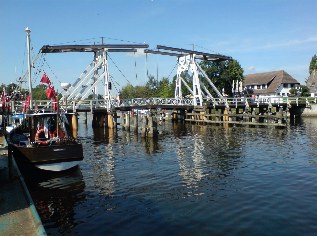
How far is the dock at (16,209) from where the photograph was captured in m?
8.48

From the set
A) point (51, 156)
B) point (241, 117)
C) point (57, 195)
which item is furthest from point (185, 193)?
point (241, 117)

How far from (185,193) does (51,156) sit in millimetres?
7174

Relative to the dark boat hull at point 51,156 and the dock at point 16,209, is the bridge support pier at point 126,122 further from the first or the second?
the dock at point 16,209

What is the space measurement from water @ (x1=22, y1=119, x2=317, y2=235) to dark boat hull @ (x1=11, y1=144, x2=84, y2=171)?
0.60 meters

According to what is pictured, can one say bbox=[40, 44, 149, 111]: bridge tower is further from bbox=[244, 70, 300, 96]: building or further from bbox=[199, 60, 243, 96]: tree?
bbox=[244, 70, 300, 96]: building

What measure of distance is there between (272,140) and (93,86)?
2351 cm

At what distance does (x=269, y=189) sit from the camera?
1466 centimetres

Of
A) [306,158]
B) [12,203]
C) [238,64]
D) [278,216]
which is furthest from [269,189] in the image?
[238,64]

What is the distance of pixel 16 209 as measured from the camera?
10109 mm

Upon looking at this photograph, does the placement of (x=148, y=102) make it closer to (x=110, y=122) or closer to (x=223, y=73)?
(x=110, y=122)

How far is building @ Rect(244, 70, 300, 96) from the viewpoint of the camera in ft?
295

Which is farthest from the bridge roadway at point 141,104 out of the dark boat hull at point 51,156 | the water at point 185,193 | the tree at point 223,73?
the dark boat hull at point 51,156

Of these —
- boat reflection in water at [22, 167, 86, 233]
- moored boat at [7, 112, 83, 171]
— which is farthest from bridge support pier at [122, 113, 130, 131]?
boat reflection in water at [22, 167, 86, 233]

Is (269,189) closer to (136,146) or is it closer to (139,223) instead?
(139,223)
